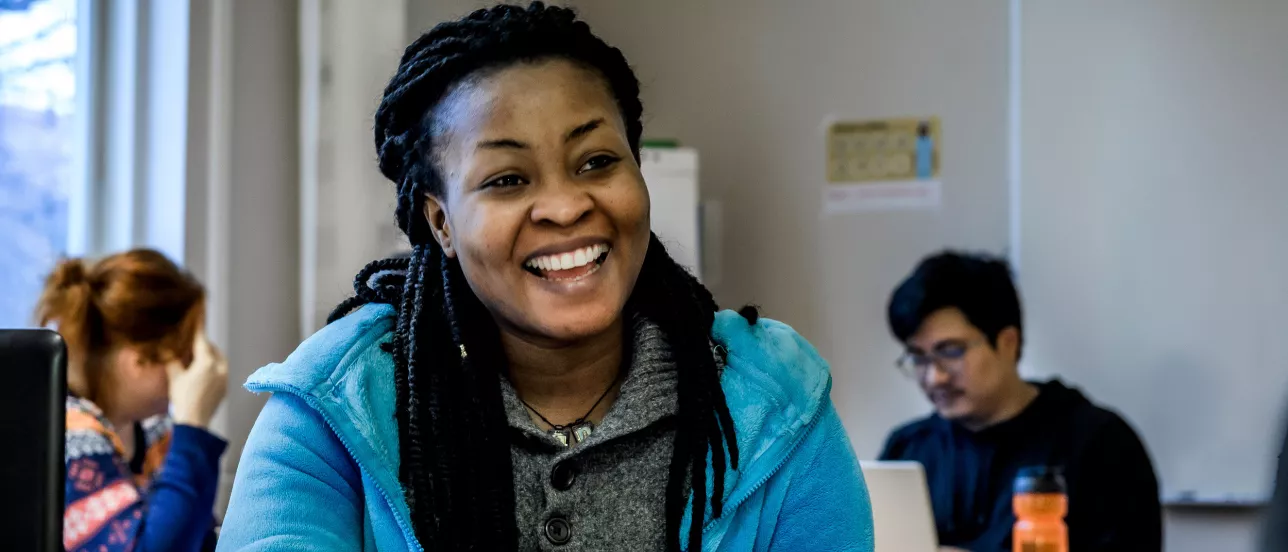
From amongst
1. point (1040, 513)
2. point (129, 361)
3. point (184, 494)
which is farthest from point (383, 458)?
point (129, 361)

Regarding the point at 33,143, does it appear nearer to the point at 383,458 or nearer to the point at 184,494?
the point at 184,494

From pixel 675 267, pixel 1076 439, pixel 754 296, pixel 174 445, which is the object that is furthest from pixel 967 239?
pixel 675 267

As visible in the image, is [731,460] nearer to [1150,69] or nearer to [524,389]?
[524,389]

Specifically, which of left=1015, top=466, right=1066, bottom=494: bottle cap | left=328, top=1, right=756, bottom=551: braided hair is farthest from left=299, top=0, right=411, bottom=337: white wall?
left=328, top=1, right=756, bottom=551: braided hair

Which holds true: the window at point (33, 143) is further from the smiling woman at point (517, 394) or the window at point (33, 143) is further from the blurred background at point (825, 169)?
the smiling woman at point (517, 394)

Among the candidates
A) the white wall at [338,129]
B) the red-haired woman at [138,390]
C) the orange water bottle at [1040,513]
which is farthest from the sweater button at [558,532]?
the white wall at [338,129]

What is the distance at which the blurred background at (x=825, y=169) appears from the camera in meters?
3.09

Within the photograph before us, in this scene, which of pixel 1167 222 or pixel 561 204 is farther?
pixel 1167 222

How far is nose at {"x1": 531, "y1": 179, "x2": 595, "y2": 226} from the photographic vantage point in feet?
4.07

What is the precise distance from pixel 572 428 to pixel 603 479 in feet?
0.26

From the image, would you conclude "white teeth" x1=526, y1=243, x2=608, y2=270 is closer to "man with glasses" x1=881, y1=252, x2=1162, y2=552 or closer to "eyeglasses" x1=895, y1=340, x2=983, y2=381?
"man with glasses" x1=881, y1=252, x2=1162, y2=552

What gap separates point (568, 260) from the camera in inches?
49.5

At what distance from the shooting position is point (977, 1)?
12.6 ft

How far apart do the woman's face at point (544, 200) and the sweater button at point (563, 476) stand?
129mm
